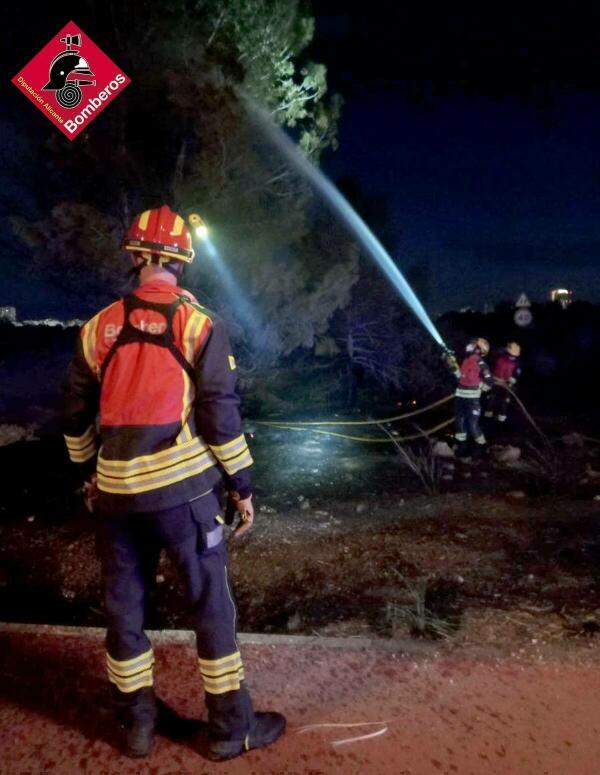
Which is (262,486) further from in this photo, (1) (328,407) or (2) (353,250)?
(1) (328,407)

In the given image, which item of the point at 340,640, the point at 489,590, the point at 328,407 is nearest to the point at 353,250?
the point at 328,407

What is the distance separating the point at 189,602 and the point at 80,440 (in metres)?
0.78

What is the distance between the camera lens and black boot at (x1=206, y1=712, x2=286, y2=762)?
7.23 feet

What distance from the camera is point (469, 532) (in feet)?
17.0

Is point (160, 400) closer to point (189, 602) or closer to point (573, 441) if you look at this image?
point (189, 602)

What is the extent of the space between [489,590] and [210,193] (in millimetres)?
6489

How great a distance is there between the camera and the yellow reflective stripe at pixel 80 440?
2.39 m

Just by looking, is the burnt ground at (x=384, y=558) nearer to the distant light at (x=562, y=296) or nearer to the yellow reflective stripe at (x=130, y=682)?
the yellow reflective stripe at (x=130, y=682)

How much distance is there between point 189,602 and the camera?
2223mm

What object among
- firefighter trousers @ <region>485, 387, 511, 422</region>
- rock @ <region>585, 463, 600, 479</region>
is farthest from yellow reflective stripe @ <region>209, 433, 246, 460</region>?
firefighter trousers @ <region>485, 387, 511, 422</region>

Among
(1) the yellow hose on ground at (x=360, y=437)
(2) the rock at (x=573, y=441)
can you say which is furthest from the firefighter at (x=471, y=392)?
(2) the rock at (x=573, y=441)

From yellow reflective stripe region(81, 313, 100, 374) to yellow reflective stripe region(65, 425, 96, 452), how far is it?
0.32 metres

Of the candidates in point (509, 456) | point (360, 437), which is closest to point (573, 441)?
point (509, 456)

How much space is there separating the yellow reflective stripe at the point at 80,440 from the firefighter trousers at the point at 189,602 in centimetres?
35
